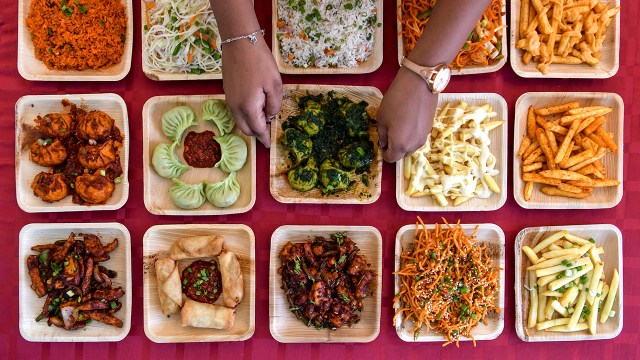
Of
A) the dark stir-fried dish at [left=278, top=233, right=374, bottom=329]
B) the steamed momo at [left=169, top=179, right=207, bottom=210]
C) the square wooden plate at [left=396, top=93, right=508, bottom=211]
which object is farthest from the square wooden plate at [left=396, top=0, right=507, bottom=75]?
the steamed momo at [left=169, top=179, right=207, bottom=210]

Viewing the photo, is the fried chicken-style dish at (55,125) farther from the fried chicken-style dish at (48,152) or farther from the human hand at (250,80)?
the human hand at (250,80)

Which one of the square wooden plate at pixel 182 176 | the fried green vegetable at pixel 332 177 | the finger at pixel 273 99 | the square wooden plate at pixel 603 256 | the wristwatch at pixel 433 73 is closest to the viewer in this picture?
the wristwatch at pixel 433 73

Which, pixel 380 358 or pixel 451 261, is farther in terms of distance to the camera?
pixel 380 358

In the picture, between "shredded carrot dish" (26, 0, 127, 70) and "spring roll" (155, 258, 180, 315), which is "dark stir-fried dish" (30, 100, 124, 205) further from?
"spring roll" (155, 258, 180, 315)

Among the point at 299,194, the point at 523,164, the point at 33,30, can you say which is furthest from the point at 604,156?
the point at 33,30

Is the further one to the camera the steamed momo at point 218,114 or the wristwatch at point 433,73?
the steamed momo at point 218,114

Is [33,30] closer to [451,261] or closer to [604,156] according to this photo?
[451,261]

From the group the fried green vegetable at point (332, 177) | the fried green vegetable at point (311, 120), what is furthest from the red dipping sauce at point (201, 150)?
the fried green vegetable at point (332, 177)
